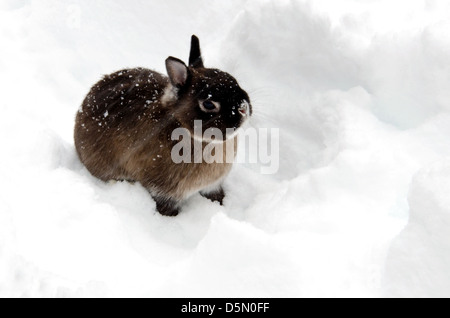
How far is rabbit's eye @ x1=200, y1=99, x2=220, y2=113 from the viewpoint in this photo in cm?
327

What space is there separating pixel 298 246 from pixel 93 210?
4.57 ft

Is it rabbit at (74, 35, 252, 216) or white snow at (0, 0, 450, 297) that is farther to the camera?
rabbit at (74, 35, 252, 216)

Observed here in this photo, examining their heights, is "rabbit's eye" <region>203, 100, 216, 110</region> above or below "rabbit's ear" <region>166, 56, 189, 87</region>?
below

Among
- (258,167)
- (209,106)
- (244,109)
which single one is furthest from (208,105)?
(258,167)

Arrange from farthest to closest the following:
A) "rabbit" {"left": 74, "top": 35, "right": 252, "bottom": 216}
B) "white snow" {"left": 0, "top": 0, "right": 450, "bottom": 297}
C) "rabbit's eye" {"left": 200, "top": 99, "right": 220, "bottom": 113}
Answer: "rabbit" {"left": 74, "top": 35, "right": 252, "bottom": 216} < "rabbit's eye" {"left": 200, "top": 99, "right": 220, "bottom": 113} < "white snow" {"left": 0, "top": 0, "right": 450, "bottom": 297}

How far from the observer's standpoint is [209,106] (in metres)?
3.29

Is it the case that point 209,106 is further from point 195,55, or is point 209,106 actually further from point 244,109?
point 195,55

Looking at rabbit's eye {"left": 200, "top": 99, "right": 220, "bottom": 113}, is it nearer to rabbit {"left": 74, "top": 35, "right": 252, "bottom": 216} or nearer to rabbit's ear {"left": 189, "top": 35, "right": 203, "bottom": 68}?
rabbit {"left": 74, "top": 35, "right": 252, "bottom": 216}

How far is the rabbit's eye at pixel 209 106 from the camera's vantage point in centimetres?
327

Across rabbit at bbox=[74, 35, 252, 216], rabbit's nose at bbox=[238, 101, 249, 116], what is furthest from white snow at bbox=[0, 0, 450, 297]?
rabbit's nose at bbox=[238, 101, 249, 116]

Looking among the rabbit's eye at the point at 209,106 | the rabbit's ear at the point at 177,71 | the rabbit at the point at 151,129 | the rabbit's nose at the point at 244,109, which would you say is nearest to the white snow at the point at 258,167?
the rabbit at the point at 151,129

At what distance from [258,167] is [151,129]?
1.23m

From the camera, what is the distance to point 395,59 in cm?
385
